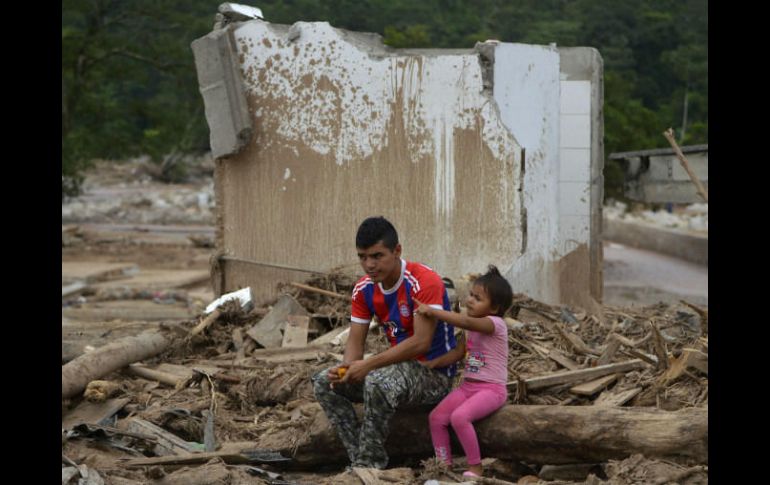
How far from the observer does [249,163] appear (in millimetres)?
9898

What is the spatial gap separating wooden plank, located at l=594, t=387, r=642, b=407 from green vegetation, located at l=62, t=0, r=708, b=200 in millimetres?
18403

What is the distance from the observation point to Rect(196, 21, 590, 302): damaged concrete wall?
31.4 feet

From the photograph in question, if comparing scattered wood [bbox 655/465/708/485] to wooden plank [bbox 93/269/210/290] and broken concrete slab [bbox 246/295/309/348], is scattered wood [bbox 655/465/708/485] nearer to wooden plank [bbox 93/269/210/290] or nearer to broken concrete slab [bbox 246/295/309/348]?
broken concrete slab [bbox 246/295/309/348]

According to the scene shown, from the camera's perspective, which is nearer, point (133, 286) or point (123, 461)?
point (123, 461)

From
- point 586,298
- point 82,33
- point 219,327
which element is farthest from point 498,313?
point 82,33

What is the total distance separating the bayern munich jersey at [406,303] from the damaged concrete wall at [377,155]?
4167 millimetres

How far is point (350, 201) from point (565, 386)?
4.05m

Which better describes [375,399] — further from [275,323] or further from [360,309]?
[275,323]

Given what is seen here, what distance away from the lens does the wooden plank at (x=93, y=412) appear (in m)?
6.49

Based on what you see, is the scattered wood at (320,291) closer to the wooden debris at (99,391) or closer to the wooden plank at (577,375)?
the wooden debris at (99,391)

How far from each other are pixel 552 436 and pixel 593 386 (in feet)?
3.42

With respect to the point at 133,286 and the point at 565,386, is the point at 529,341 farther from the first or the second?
the point at 133,286

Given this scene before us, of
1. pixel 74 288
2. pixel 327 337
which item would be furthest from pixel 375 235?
pixel 74 288

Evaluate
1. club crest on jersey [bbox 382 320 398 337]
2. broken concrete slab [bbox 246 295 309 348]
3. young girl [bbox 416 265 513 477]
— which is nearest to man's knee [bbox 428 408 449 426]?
young girl [bbox 416 265 513 477]
